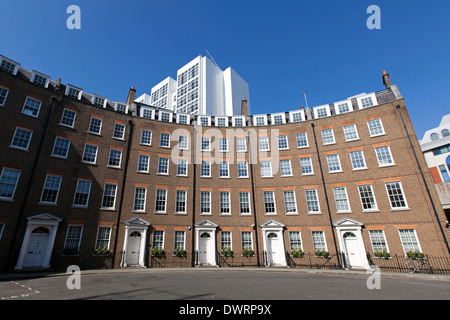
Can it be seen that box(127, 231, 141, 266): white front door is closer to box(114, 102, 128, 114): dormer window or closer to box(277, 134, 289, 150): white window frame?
box(114, 102, 128, 114): dormer window

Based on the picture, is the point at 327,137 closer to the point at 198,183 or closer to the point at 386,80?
the point at 386,80

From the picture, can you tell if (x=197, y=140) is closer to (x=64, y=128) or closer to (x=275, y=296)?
(x=64, y=128)

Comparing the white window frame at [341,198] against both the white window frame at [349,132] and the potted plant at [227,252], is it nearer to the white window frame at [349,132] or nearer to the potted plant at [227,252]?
the white window frame at [349,132]

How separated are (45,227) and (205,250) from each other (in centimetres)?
1330

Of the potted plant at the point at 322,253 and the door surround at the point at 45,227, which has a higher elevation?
the door surround at the point at 45,227

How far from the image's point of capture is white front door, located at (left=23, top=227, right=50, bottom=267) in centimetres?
1609

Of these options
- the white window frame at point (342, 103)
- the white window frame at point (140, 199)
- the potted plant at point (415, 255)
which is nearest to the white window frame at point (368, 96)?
the white window frame at point (342, 103)

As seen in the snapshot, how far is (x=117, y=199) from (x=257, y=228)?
45.2ft

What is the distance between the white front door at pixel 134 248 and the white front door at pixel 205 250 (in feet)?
18.3

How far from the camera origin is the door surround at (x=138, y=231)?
19.0 metres

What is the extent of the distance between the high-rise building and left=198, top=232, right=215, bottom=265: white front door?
45650 millimetres

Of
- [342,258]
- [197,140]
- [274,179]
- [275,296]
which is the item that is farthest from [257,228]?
[275,296]

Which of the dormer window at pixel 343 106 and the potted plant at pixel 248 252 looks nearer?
the potted plant at pixel 248 252

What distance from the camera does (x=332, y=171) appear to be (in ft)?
71.4
